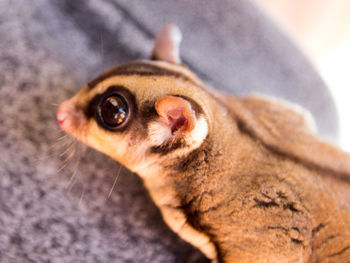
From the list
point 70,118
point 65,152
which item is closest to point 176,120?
point 70,118

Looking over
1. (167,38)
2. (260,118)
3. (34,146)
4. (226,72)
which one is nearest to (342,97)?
(226,72)

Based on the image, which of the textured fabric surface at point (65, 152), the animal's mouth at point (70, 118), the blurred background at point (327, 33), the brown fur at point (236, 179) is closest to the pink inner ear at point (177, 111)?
the brown fur at point (236, 179)

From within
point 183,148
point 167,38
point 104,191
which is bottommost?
point 104,191

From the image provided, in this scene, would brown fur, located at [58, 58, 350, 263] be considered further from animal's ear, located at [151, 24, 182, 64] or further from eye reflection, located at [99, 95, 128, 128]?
animal's ear, located at [151, 24, 182, 64]

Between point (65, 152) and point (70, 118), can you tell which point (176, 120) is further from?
point (65, 152)

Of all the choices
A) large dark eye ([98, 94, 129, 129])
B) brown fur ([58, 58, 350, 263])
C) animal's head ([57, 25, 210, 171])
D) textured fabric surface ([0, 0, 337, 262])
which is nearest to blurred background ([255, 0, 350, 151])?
textured fabric surface ([0, 0, 337, 262])

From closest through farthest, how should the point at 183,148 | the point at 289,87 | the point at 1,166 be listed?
the point at 183,148 < the point at 1,166 < the point at 289,87

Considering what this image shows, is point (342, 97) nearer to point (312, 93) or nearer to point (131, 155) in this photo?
point (312, 93)
